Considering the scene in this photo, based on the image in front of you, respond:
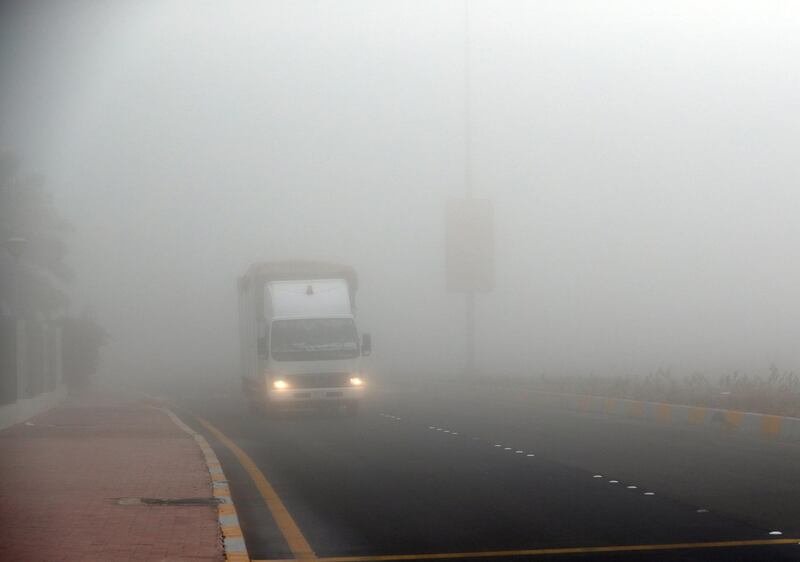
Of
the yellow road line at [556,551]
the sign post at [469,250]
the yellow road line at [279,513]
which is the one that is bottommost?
the yellow road line at [279,513]

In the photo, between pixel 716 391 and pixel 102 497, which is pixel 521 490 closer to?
pixel 102 497

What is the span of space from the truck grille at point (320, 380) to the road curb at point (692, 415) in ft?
19.0

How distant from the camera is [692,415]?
26.0m

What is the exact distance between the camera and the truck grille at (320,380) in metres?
30.7

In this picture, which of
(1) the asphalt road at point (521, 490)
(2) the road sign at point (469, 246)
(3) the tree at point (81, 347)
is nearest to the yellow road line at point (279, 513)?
(1) the asphalt road at point (521, 490)

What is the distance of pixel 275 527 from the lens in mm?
11867

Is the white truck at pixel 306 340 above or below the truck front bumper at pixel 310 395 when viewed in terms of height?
above

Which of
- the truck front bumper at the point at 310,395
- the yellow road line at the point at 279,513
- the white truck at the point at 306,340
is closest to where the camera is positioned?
the yellow road line at the point at 279,513

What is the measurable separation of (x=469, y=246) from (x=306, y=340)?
15.1 metres

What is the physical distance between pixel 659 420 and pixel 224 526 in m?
17.6

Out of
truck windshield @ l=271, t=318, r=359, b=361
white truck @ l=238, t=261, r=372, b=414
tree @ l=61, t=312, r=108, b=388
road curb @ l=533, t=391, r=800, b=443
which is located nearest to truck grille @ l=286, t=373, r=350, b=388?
white truck @ l=238, t=261, r=372, b=414

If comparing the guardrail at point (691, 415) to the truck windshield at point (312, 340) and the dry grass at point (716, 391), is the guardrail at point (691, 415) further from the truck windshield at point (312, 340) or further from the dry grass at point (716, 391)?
the truck windshield at point (312, 340)

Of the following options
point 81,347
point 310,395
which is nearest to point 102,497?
point 310,395

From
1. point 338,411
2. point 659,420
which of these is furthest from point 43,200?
point 659,420
